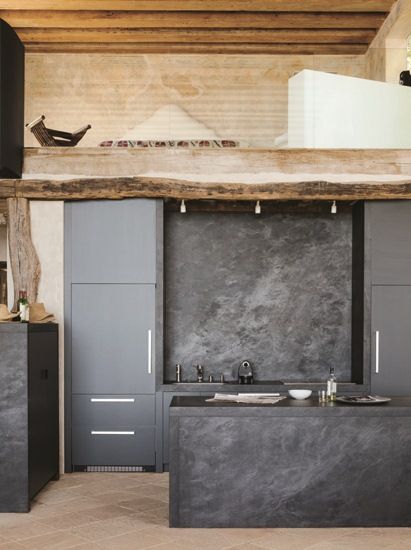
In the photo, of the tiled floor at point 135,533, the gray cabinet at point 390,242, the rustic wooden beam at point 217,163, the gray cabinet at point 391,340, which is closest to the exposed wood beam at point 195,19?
the rustic wooden beam at point 217,163

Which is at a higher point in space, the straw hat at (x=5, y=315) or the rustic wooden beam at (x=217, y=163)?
the rustic wooden beam at (x=217, y=163)

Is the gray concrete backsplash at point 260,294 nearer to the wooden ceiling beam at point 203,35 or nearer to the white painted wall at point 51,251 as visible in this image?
the white painted wall at point 51,251

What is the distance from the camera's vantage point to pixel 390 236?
6363 mm

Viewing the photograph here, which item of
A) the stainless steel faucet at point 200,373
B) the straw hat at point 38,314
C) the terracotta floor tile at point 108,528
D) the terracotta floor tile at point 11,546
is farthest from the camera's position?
the stainless steel faucet at point 200,373

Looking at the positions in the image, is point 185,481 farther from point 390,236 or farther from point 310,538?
point 390,236

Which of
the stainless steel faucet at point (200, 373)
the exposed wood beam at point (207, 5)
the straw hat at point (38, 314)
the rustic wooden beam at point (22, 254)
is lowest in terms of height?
the stainless steel faucet at point (200, 373)

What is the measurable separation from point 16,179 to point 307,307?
2.99 m

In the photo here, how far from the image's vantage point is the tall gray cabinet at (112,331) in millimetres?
6242

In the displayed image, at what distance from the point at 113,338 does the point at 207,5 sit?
402 cm

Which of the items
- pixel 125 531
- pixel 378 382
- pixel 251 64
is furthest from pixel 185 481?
pixel 251 64

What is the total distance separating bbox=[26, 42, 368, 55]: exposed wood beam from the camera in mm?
9078

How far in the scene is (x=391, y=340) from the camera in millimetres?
6344

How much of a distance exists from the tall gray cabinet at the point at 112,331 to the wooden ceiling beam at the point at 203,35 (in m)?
3.38

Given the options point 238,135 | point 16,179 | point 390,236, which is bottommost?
point 390,236
